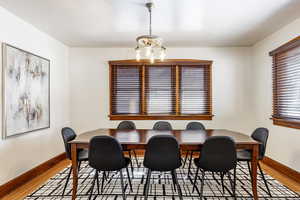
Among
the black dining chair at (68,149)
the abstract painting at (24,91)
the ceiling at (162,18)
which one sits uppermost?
the ceiling at (162,18)

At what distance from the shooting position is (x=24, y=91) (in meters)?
3.06

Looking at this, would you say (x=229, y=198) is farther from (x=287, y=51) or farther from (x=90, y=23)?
(x=90, y=23)

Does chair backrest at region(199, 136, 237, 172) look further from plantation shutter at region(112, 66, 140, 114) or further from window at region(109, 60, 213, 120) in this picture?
plantation shutter at region(112, 66, 140, 114)

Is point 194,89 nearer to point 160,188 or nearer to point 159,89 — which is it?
point 159,89

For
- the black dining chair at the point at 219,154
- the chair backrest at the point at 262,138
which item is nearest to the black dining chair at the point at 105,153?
the black dining chair at the point at 219,154

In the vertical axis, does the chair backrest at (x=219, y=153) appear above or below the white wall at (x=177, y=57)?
below

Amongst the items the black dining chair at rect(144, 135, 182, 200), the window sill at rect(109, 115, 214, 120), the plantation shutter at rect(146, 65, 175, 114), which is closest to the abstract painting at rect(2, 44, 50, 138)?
the window sill at rect(109, 115, 214, 120)

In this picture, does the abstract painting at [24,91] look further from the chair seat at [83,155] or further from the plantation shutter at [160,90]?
the plantation shutter at [160,90]

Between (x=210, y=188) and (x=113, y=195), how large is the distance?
4.55ft

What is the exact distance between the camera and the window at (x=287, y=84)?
10.1 feet

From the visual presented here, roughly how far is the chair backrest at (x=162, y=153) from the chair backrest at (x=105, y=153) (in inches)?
13.8

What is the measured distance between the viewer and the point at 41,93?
11.6 ft

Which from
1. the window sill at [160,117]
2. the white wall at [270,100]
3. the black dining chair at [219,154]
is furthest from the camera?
the window sill at [160,117]

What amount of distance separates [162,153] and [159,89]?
247 centimetres
